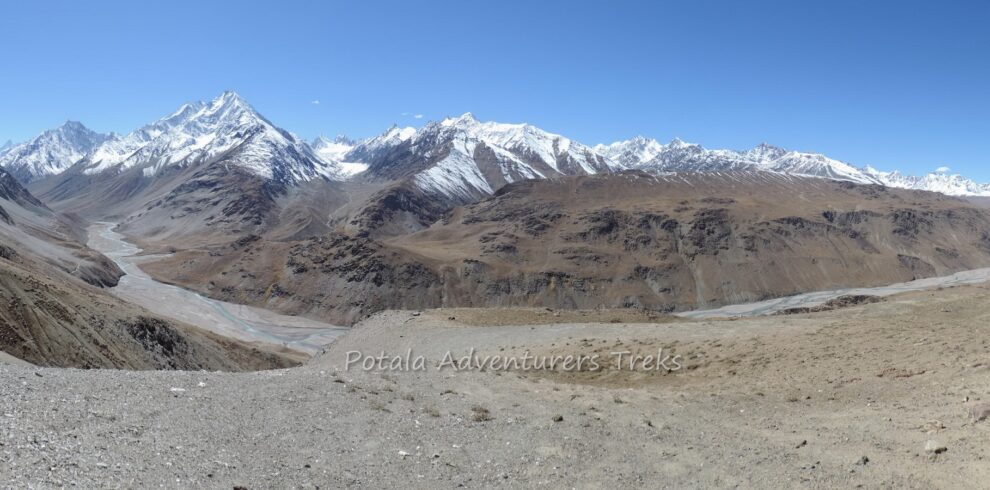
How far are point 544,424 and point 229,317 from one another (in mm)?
149109

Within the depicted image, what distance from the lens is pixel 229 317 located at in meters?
148

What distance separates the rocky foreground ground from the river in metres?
113

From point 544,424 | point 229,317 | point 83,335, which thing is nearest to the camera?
point 544,424

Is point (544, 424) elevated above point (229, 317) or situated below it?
above

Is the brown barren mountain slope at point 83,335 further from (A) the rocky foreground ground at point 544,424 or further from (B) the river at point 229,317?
(B) the river at point 229,317

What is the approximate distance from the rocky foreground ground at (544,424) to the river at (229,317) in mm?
112602

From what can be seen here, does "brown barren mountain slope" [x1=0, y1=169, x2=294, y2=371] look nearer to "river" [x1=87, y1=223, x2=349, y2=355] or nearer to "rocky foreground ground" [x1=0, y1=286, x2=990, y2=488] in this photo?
"rocky foreground ground" [x1=0, y1=286, x2=990, y2=488]

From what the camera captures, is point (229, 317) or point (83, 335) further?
point (229, 317)

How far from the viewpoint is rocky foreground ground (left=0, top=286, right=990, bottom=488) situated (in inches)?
477

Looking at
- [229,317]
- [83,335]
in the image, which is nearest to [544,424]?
[83,335]

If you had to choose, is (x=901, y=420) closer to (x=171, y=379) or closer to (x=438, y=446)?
(x=438, y=446)

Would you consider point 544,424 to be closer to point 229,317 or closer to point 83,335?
point 83,335

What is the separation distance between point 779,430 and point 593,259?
182284mm

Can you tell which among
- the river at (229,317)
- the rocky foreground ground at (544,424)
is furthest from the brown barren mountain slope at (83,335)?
the river at (229,317)
